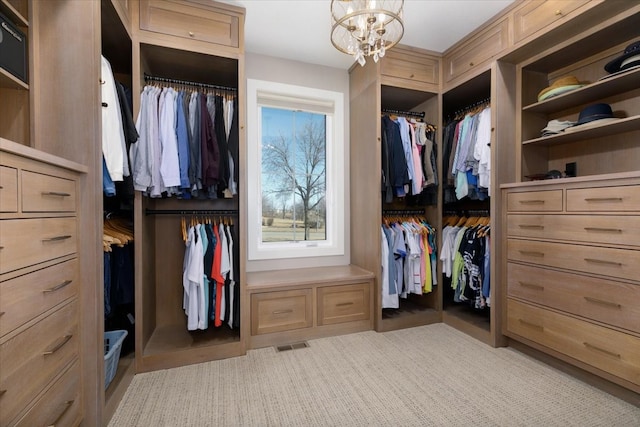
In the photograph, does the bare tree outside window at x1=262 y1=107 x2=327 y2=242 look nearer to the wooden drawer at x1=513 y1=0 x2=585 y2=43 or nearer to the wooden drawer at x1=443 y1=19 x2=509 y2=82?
the wooden drawer at x1=443 y1=19 x2=509 y2=82

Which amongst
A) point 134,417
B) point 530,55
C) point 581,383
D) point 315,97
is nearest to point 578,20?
point 530,55

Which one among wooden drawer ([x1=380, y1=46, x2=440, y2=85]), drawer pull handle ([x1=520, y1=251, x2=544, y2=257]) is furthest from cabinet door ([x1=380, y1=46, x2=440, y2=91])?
drawer pull handle ([x1=520, y1=251, x2=544, y2=257])

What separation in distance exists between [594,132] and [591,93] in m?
0.27

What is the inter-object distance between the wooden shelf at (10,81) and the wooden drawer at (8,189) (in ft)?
1.84

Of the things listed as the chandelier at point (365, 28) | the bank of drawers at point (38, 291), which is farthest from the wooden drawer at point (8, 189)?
the chandelier at point (365, 28)

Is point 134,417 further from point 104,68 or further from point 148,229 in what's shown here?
point 104,68

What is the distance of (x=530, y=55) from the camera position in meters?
2.13

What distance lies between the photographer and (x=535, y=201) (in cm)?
200

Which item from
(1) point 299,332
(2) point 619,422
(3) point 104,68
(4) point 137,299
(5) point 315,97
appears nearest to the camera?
(2) point 619,422

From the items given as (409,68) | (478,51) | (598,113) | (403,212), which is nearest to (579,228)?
(598,113)

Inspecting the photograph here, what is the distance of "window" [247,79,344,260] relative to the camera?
2830mm

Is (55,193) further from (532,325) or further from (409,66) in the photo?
(532,325)

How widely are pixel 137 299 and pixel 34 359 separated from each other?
3.09 ft

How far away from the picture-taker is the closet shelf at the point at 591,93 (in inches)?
67.4
